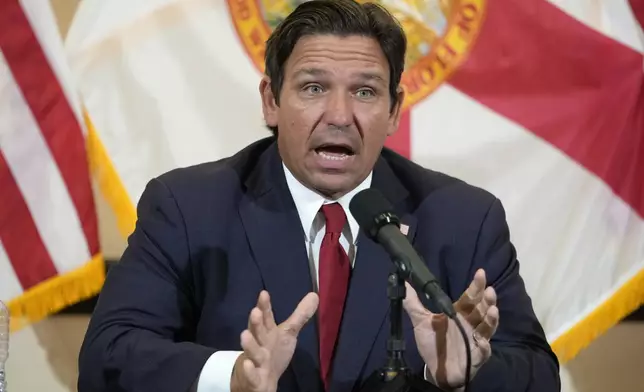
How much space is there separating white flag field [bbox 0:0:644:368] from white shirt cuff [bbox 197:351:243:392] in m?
1.03

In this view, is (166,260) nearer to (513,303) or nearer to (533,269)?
(513,303)

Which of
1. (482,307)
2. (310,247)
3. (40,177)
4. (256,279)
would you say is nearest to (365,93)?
(310,247)

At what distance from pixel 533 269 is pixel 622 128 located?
0.49m

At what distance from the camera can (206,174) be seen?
1.92 metres

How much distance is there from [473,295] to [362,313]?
0.31 metres

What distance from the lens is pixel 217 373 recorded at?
4.88ft

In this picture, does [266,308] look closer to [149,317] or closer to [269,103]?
[149,317]

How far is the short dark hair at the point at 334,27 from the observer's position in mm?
1834

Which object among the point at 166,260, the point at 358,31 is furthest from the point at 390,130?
the point at 166,260

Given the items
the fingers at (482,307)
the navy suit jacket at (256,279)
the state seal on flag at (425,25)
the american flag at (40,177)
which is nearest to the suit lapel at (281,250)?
the navy suit jacket at (256,279)

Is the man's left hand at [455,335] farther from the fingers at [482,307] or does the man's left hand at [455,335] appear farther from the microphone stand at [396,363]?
the microphone stand at [396,363]

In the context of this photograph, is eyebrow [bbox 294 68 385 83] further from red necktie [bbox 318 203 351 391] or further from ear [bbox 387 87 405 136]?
red necktie [bbox 318 203 351 391]

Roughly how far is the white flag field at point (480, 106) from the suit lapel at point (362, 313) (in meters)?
0.75

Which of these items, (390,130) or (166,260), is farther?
(390,130)
